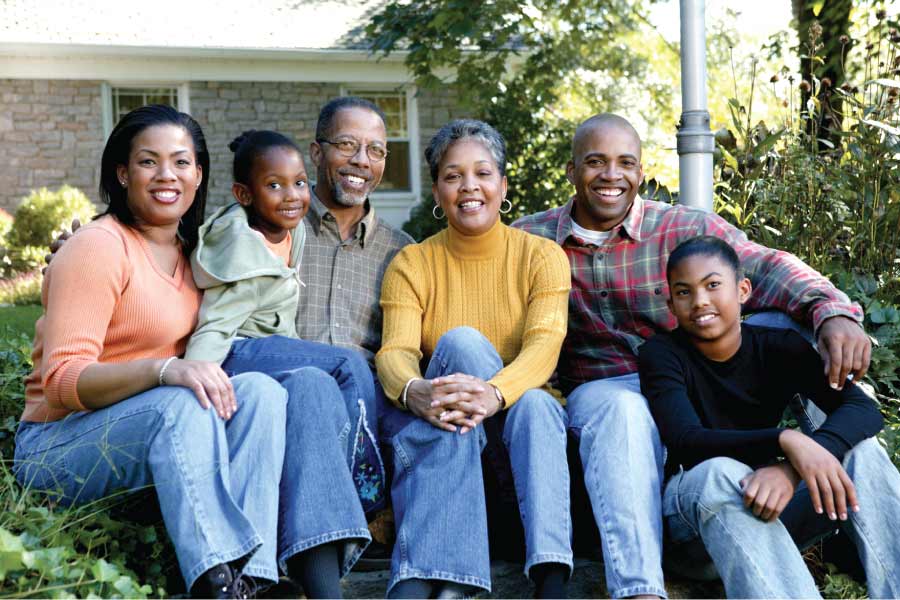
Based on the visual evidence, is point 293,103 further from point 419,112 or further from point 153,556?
point 153,556

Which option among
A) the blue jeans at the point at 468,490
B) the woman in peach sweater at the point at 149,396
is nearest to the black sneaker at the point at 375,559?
the blue jeans at the point at 468,490

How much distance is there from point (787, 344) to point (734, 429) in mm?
305

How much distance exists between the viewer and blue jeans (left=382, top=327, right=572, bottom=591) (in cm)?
247

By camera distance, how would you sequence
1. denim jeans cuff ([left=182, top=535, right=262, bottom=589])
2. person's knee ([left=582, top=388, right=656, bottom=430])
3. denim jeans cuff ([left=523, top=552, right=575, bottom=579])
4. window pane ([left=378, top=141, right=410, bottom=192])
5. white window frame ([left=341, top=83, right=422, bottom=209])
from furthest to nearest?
1. window pane ([left=378, top=141, right=410, bottom=192])
2. white window frame ([left=341, top=83, right=422, bottom=209])
3. person's knee ([left=582, top=388, right=656, bottom=430])
4. denim jeans cuff ([left=523, top=552, right=575, bottom=579])
5. denim jeans cuff ([left=182, top=535, right=262, bottom=589])

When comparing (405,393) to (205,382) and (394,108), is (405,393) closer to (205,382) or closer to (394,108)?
(205,382)

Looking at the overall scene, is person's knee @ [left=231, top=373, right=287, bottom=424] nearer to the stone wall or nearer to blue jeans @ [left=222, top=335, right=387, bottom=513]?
blue jeans @ [left=222, top=335, right=387, bottom=513]

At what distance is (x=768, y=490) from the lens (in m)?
2.34

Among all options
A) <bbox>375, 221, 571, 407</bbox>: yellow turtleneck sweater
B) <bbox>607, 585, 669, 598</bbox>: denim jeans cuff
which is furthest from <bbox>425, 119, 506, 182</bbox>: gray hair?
<bbox>607, 585, 669, 598</bbox>: denim jeans cuff

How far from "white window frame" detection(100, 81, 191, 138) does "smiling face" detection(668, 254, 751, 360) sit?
9936mm

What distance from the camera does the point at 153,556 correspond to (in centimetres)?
257

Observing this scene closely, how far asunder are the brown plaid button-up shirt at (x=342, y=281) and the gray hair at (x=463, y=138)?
1.32 ft

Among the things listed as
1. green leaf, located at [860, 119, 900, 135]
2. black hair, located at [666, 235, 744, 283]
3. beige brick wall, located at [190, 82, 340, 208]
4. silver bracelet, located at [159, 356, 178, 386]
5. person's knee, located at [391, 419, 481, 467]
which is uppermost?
beige brick wall, located at [190, 82, 340, 208]

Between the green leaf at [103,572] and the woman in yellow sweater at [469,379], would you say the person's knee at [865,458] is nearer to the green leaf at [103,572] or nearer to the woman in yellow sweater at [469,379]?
the woman in yellow sweater at [469,379]

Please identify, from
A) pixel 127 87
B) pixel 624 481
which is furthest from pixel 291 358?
pixel 127 87
